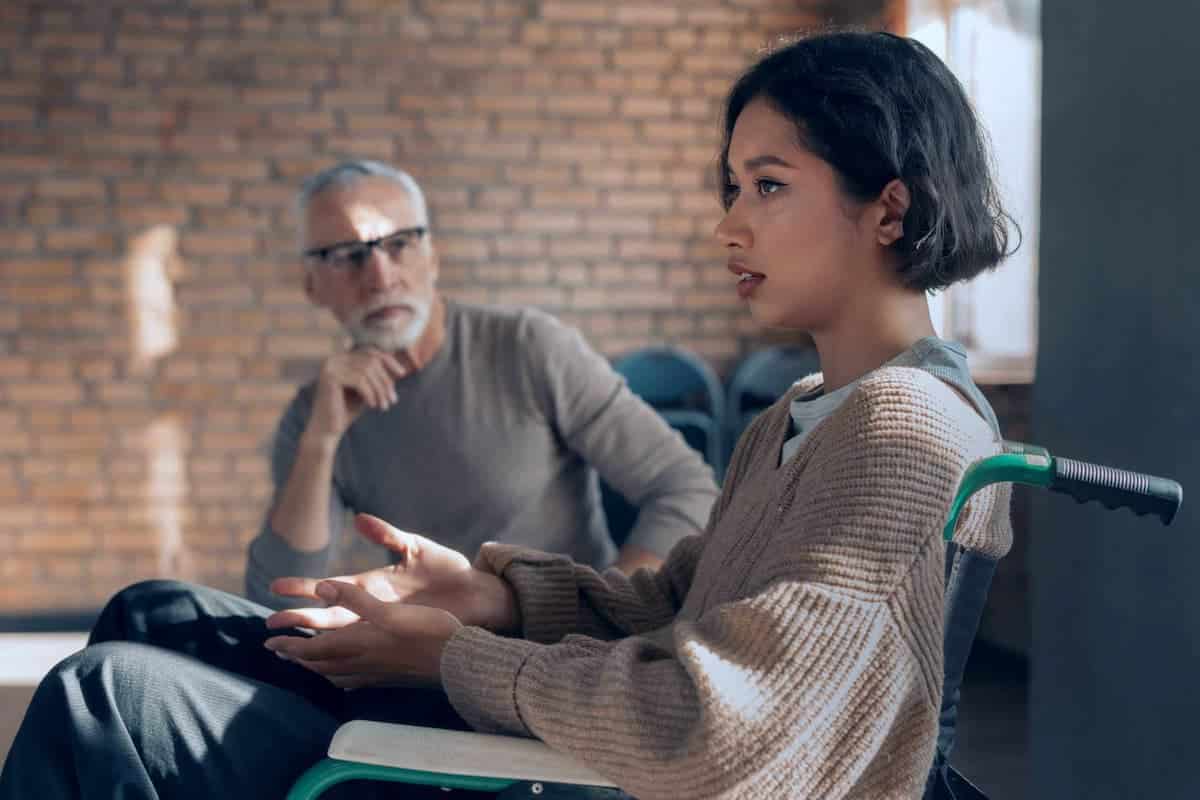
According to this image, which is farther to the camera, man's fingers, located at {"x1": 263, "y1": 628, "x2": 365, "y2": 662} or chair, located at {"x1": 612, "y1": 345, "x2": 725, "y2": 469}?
chair, located at {"x1": 612, "y1": 345, "x2": 725, "y2": 469}

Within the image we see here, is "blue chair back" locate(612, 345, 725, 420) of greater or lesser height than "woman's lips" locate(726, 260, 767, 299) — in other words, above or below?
below

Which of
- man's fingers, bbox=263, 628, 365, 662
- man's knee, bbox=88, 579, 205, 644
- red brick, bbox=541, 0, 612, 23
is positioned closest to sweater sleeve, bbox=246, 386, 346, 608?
man's knee, bbox=88, 579, 205, 644

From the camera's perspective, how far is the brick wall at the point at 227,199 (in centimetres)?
450

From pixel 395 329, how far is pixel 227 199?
9.05ft

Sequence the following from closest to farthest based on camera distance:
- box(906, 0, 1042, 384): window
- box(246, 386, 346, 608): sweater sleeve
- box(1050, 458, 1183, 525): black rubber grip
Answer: box(1050, 458, 1183, 525): black rubber grip → box(246, 386, 346, 608): sweater sleeve → box(906, 0, 1042, 384): window

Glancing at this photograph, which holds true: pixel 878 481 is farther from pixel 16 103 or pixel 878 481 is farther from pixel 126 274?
pixel 16 103

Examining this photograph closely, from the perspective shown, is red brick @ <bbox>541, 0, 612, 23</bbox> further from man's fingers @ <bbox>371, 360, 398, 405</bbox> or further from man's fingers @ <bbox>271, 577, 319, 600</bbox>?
man's fingers @ <bbox>271, 577, 319, 600</bbox>

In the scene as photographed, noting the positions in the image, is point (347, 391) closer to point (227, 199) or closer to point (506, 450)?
point (506, 450)

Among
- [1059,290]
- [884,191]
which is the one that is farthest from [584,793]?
[1059,290]

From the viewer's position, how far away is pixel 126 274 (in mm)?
4539

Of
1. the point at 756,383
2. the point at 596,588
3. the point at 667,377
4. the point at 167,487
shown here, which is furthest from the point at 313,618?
the point at 167,487

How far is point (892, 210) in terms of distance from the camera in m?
1.11

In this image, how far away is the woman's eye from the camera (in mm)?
1117

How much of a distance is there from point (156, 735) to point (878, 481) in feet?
2.22
